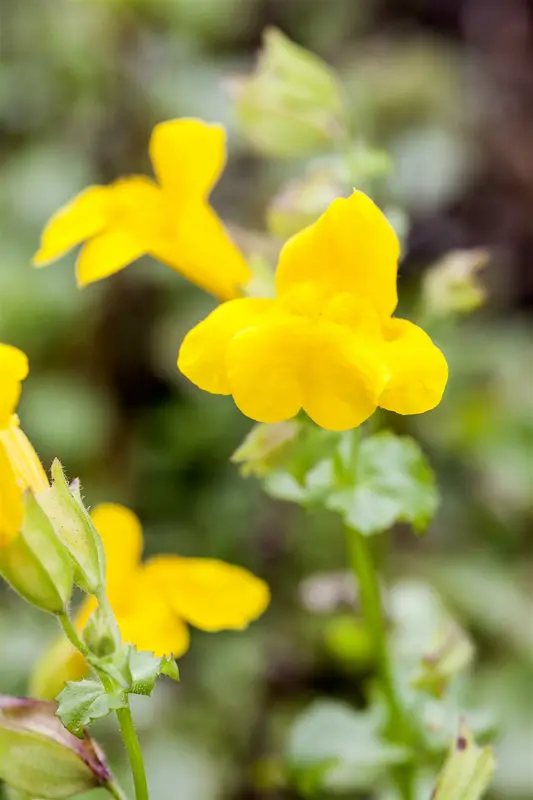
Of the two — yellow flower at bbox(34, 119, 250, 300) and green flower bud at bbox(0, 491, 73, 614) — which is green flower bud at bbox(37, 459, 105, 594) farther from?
yellow flower at bbox(34, 119, 250, 300)

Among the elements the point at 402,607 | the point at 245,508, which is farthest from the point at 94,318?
the point at 402,607

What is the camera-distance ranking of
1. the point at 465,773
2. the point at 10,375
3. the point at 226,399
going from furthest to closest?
the point at 226,399 → the point at 465,773 → the point at 10,375

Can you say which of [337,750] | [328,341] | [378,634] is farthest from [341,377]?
[337,750]

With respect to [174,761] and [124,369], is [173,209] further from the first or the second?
[124,369]

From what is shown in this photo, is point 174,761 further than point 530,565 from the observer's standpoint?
No

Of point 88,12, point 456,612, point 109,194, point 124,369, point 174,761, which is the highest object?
point 88,12

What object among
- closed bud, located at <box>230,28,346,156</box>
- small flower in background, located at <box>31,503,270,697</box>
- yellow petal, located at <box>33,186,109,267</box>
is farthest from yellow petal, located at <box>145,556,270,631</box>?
closed bud, located at <box>230,28,346,156</box>

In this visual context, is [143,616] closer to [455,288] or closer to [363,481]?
[363,481]
